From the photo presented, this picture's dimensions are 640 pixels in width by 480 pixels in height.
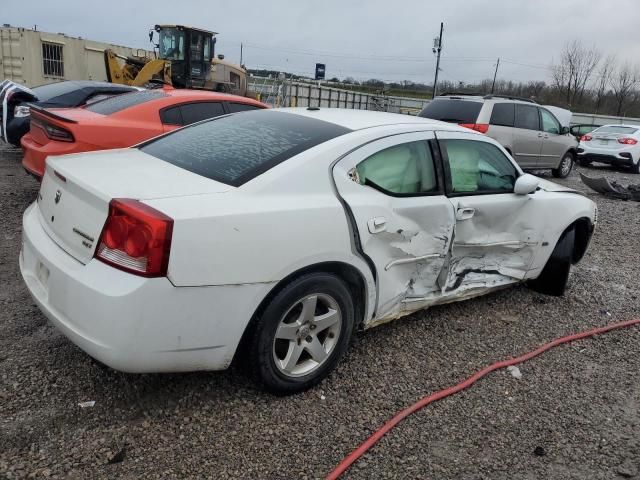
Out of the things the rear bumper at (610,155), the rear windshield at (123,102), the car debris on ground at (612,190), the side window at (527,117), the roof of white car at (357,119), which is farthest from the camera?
the rear bumper at (610,155)

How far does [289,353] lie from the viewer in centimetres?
281

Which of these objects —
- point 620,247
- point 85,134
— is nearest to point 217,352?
point 85,134

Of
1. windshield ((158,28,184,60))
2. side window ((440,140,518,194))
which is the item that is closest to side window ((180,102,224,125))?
side window ((440,140,518,194))

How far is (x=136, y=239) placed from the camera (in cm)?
229

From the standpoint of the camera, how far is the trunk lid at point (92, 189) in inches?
97.0

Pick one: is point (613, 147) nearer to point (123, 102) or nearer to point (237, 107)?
point (237, 107)

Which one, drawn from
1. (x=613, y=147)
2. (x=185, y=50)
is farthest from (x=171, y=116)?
(x=185, y=50)

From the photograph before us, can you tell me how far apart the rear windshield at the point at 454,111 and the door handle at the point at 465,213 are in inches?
269

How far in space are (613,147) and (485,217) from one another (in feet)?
45.0

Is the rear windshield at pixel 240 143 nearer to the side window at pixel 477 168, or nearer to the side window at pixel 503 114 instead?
the side window at pixel 477 168

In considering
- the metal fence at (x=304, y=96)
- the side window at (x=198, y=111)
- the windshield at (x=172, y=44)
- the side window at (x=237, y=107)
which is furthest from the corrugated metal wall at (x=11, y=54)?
the side window at (x=198, y=111)

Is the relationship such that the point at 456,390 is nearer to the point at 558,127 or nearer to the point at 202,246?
the point at 202,246

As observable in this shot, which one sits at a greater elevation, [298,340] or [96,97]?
[96,97]

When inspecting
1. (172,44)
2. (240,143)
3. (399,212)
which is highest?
(172,44)
